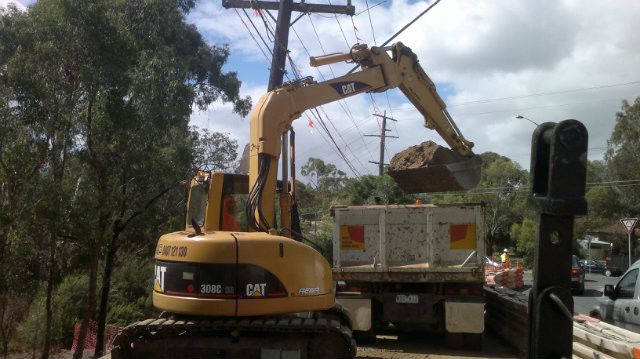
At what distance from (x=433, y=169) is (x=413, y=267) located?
2.00 meters

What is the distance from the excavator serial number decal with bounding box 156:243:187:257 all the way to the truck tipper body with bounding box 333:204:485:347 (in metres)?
3.77

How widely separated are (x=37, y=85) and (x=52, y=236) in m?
2.81

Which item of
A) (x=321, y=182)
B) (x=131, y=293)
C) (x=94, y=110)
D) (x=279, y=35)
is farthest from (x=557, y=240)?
(x=321, y=182)

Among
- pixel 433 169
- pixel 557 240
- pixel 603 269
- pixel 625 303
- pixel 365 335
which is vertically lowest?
pixel 603 269

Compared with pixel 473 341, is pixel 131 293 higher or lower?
lower

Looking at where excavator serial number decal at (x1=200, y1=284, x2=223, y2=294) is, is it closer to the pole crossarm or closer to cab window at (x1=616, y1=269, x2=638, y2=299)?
cab window at (x1=616, y1=269, x2=638, y2=299)

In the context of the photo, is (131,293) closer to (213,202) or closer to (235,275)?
(213,202)

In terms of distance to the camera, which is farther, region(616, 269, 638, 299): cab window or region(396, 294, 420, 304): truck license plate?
region(396, 294, 420, 304): truck license plate

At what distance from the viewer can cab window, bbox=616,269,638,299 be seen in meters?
7.47

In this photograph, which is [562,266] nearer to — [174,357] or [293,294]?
[293,294]

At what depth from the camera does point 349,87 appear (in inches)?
337

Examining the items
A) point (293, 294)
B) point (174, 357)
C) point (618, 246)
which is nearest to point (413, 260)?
point (293, 294)

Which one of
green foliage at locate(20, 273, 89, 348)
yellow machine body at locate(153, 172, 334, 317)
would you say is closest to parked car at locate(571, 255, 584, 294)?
yellow machine body at locate(153, 172, 334, 317)

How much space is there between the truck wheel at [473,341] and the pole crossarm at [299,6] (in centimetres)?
953
